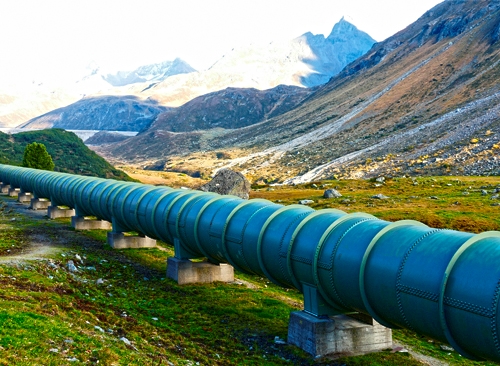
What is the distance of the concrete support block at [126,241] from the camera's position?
30.5m

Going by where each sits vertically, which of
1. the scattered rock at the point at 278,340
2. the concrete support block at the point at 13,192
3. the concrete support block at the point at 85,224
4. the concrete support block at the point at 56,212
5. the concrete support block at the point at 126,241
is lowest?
the scattered rock at the point at 278,340

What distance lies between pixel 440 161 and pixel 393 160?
41.2 feet

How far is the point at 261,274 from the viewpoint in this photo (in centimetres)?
1848

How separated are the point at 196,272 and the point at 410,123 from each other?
11125 cm

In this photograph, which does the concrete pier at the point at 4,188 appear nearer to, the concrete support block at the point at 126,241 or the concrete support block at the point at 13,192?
the concrete support block at the point at 13,192

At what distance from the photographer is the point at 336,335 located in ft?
50.4

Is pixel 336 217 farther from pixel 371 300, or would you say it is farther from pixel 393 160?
pixel 393 160

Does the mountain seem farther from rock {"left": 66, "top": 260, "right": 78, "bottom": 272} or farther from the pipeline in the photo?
rock {"left": 66, "top": 260, "right": 78, "bottom": 272}

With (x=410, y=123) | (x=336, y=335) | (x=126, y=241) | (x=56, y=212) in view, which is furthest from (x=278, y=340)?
(x=410, y=123)

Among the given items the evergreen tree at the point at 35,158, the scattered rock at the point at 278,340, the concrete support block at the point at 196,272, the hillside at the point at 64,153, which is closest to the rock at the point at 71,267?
the concrete support block at the point at 196,272

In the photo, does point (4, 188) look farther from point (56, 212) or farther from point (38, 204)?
point (56, 212)

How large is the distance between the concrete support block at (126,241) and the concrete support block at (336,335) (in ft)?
55.2

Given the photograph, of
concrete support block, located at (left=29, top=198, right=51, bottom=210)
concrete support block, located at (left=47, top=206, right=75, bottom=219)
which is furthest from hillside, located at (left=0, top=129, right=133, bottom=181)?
concrete support block, located at (left=47, top=206, right=75, bottom=219)

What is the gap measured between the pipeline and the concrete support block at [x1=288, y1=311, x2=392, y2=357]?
15.6 inches
